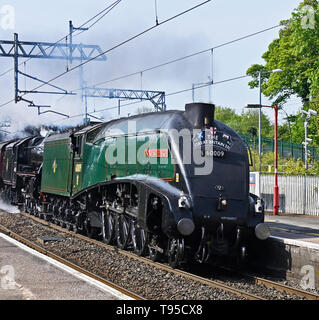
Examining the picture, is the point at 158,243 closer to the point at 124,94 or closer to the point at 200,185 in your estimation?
the point at 200,185

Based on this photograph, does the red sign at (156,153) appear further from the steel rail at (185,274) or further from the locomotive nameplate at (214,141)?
the steel rail at (185,274)

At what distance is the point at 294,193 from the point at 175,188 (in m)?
17.1

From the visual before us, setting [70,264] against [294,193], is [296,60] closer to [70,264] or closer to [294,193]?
[294,193]

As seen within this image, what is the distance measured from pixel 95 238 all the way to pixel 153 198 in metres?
5.45

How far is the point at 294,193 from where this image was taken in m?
27.1

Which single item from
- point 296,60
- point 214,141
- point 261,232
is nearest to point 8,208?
point 214,141

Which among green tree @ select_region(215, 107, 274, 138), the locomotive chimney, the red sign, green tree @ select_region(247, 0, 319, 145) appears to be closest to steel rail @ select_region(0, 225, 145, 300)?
the red sign

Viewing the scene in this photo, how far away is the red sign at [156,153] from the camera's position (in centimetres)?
1191

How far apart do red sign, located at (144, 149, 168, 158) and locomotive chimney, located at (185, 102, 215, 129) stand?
92cm

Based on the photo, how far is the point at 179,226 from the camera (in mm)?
10609

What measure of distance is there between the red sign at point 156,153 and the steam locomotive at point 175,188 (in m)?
0.02

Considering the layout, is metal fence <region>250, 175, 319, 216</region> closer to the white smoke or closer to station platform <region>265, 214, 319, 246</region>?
station platform <region>265, 214, 319, 246</region>

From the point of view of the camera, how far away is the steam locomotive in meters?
11.2

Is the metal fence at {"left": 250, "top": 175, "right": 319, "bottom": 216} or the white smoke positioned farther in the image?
the metal fence at {"left": 250, "top": 175, "right": 319, "bottom": 216}
